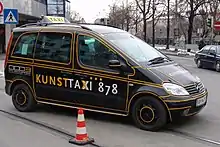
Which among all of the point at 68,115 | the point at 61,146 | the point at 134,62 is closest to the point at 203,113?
the point at 134,62

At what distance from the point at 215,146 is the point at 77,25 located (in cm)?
380

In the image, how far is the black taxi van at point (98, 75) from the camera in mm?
6922

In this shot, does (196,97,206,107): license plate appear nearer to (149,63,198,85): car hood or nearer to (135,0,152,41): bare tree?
(149,63,198,85): car hood

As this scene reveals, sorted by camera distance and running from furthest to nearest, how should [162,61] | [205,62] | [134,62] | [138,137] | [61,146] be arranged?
[205,62]
[162,61]
[134,62]
[138,137]
[61,146]

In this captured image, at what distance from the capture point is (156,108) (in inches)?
270

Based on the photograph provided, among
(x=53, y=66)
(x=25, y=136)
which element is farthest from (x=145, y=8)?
(x=25, y=136)

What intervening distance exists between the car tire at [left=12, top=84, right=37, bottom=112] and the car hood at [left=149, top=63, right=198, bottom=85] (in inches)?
116

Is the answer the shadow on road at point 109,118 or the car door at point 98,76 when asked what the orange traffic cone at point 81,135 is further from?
the shadow on road at point 109,118

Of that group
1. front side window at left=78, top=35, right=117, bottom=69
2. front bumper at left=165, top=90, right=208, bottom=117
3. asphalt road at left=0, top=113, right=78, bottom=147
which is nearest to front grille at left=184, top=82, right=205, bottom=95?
front bumper at left=165, top=90, right=208, bottom=117

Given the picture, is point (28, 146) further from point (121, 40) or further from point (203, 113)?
point (203, 113)

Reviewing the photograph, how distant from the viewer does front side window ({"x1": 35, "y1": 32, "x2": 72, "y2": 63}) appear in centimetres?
790

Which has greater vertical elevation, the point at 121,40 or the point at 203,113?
the point at 121,40

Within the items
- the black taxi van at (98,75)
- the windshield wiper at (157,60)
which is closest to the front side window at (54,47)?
the black taxi van at (98,75)

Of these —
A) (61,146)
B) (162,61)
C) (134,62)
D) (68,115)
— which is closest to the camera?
(61,146)
